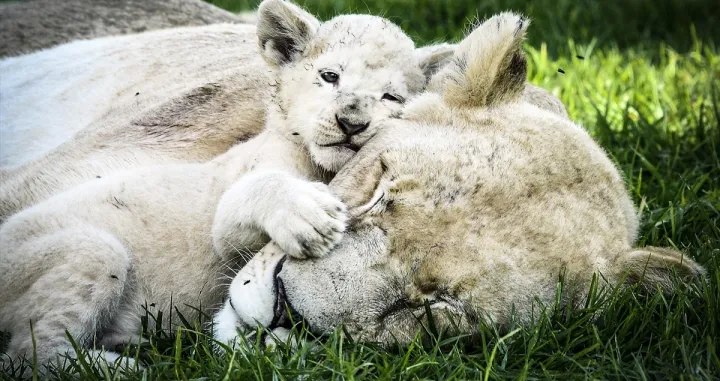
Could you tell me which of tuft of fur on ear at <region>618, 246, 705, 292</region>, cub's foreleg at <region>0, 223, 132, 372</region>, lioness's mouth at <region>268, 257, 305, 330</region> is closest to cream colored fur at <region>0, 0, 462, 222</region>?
cub's foreleg at <region>0, 223, 132, 372</region>

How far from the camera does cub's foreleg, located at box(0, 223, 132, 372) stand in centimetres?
316

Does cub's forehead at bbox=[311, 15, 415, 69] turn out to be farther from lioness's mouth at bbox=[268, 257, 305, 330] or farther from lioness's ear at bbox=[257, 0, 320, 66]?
lioness's mouth at bbox=[268, 257, 305, 330]

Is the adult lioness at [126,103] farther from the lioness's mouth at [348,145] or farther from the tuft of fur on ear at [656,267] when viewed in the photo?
the tuft of fur on ear at [656,267]

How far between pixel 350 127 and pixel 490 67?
0.58 metres

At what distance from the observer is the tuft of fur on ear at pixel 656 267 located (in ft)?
10.7

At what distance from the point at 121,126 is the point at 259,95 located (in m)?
0.68

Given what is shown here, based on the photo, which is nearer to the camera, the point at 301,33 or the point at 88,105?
the point at 301,33

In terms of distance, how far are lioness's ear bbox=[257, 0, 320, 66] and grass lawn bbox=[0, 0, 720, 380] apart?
1.11m

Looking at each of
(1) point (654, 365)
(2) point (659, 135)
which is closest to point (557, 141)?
(1) point (654, 365)

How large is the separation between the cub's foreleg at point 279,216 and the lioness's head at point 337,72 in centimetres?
35

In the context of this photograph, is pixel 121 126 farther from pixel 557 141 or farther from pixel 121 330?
A: pixel 557 141

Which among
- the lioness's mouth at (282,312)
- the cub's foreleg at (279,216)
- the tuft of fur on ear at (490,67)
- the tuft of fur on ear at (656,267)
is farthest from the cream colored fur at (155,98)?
the tuft of fur on ear at (656,267)

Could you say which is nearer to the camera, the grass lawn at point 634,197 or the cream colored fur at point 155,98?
the grass lawn at point 634,197

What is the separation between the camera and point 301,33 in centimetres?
426
